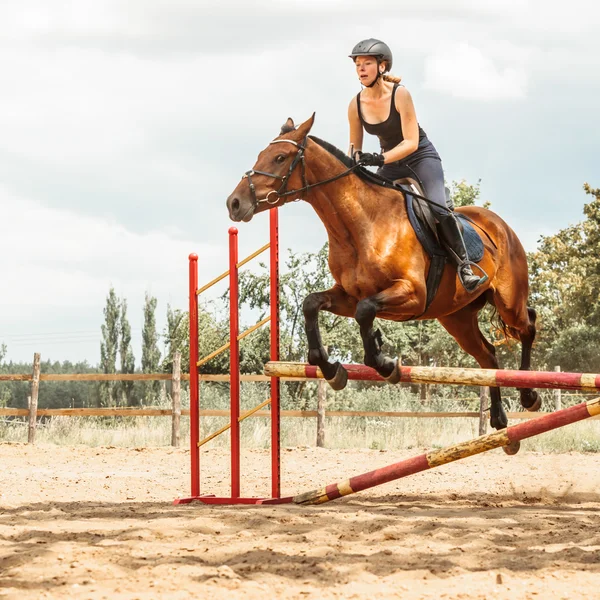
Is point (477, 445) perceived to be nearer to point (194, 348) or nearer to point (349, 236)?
point (349, 236)

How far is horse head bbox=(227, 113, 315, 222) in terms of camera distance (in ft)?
17.0

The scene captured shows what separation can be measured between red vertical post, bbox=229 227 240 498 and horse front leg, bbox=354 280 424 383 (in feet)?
5.12

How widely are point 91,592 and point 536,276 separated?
25.5m

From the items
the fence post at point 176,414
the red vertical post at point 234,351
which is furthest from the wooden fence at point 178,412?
the red vertical post at point 234,351

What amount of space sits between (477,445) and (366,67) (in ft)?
8.66

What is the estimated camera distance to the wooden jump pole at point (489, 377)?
5.24 meters

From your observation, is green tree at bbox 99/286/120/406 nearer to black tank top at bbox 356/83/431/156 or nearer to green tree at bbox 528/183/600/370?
green tree at bbox 528/183/600/370

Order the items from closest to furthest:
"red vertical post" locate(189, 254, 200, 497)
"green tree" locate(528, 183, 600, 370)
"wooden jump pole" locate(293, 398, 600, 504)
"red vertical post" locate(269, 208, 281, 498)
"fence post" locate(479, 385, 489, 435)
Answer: "wooden jump pole" locate(293, 398, 600, 504)
"red vertical post" locate(269, 208, 281, 498)
"red vertical post" locate(189, 254, 200, 497)
"fence post" locate(479, 385, 489, 435)
"green tree" locate(528, 183, 600, 370)

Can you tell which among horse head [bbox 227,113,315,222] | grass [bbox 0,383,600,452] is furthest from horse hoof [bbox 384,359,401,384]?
grass [bbox 0,383,600,452]

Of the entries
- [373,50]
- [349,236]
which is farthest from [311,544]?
[373,50]

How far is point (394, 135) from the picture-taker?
6133 mm

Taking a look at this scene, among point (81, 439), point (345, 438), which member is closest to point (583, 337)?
point (345, 438)

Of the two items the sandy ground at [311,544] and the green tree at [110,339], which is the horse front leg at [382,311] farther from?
the green tree at [110,339]

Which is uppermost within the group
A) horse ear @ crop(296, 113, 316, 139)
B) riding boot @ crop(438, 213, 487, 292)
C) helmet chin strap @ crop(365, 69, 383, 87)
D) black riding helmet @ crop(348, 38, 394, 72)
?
black riding helmet @ crop(348, 38, 394, 72)
